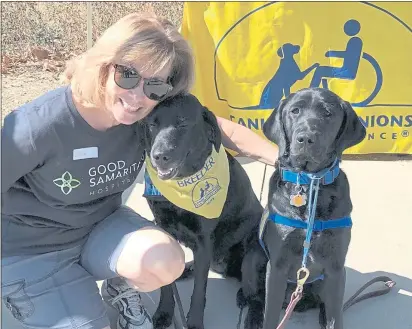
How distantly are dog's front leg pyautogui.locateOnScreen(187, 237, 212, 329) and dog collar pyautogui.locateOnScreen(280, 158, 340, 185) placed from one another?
0.53 m

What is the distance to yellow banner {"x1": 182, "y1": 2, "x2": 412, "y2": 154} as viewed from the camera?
4.26 meters

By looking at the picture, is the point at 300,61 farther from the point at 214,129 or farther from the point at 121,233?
the point at 121,233

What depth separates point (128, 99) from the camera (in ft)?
8.04

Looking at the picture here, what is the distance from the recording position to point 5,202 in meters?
2.61

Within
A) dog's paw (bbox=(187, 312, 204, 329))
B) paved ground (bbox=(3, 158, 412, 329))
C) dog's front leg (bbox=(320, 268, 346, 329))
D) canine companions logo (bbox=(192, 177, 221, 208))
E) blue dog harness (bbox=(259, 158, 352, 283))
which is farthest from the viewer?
paved ground (bbox=(3, 158, 412, 329))

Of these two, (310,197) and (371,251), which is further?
(371,251)

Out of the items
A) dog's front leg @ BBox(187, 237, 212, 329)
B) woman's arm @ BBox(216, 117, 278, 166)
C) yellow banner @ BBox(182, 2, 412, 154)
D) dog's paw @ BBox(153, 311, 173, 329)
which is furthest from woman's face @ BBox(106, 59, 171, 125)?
yellow banner @ BBox(182, 2, 412, 154)

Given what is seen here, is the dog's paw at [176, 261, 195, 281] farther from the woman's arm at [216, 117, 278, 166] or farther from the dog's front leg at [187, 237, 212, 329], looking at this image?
the woman's arm at [216, 117, 278, 166]

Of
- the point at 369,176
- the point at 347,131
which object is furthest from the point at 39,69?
the point at 347,131

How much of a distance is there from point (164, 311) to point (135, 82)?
1.12 metres

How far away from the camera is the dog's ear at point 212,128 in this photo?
2.75m

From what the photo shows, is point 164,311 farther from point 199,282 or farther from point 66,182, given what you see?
point 66,182

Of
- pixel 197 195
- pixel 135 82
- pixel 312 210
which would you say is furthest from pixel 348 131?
pixel 135 82

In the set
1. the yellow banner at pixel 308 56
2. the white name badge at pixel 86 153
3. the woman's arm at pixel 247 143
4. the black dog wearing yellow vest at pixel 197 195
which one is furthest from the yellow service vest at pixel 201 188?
the yellow banner at pixel 308 56
